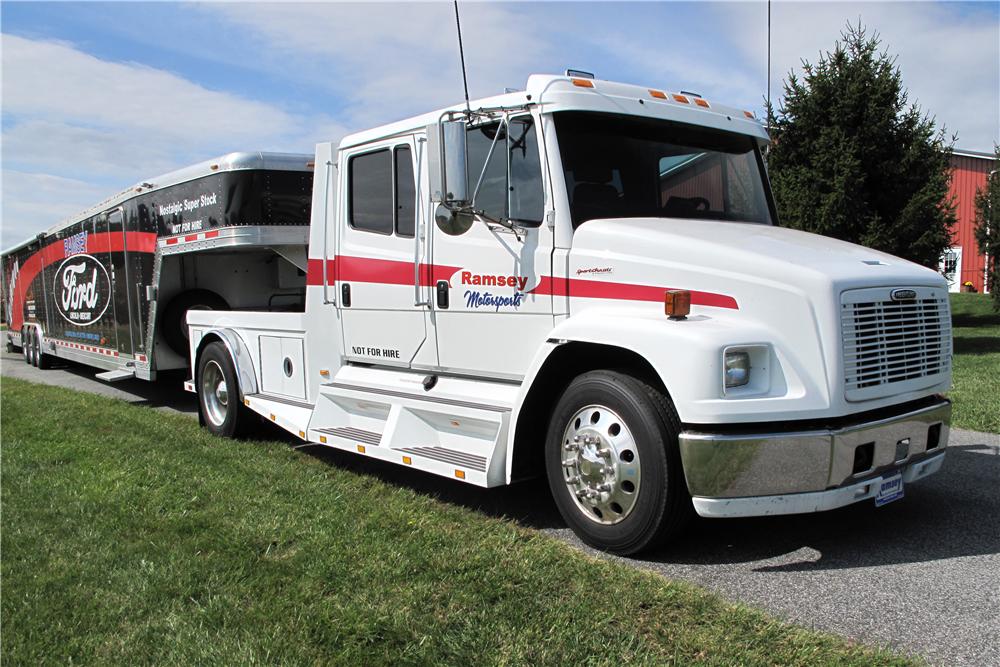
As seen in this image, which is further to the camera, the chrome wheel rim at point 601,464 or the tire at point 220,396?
the tire at point 220,396

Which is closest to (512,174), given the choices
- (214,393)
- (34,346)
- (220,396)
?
(220,396)

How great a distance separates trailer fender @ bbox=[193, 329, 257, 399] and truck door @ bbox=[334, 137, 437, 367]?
4.98 feet

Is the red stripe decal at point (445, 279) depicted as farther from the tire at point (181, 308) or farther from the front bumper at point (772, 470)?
the tire at point (181, 308)

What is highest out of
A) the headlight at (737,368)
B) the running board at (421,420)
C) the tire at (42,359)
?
the headlight at (737,368)

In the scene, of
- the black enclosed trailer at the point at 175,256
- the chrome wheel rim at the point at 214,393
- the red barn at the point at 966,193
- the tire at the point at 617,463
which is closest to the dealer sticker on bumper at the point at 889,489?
the tire at the point at 617,463

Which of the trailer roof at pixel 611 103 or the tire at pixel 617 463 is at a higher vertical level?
the trailer roof at pixel 611 103

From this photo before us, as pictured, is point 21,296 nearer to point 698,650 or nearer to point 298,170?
point 298,170

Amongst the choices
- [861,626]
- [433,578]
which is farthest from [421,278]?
[861,626]

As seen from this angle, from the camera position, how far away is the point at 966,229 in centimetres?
3338

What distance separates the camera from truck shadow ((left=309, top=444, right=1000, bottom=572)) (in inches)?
167

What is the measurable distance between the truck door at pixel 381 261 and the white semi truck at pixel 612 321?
0.02m

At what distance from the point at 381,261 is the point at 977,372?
9.42 metres

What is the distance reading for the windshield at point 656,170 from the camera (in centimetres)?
479

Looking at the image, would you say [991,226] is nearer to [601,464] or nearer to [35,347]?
[601,464]
